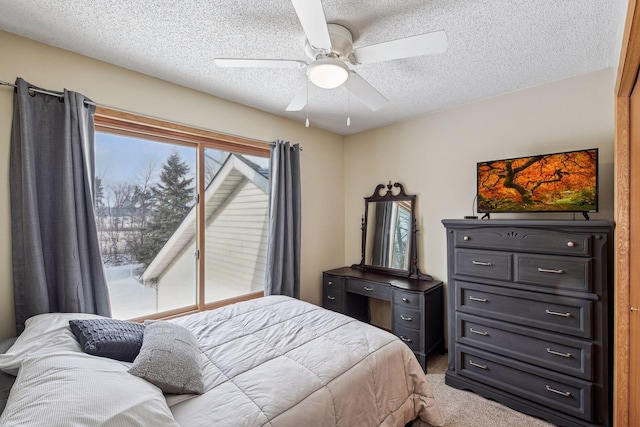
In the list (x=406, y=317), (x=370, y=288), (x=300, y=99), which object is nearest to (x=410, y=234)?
(x=370, y=288)

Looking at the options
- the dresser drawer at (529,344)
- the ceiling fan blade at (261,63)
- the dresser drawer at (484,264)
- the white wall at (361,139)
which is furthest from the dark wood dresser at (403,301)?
the ceiling fan blade at (261,63)

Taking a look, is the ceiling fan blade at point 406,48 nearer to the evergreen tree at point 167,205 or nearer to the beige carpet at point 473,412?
the evergreen tree at point 167,205

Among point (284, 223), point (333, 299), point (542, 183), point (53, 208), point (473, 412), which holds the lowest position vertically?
point (473, 412)

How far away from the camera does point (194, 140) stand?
275 centimetres

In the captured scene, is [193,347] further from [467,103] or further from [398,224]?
[467,103]

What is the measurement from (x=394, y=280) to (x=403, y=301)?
352 millimetres

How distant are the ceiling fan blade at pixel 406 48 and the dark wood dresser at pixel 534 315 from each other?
1.43 meters

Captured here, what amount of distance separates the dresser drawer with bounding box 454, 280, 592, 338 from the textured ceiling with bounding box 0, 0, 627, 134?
5.59 feet

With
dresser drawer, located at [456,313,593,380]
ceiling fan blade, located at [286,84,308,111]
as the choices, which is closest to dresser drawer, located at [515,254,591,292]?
dresser drawer, located at [456,313,593,380]

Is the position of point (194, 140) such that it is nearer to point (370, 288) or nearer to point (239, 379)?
point (239, 379)

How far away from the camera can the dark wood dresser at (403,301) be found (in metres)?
2.76

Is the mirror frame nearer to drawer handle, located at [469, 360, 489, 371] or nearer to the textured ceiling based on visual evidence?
drawer handle, located at [469, 360, 489, 371]

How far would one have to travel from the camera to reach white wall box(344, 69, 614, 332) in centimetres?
227

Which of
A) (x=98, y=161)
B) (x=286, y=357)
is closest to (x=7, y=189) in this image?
(x=98, y=161)
